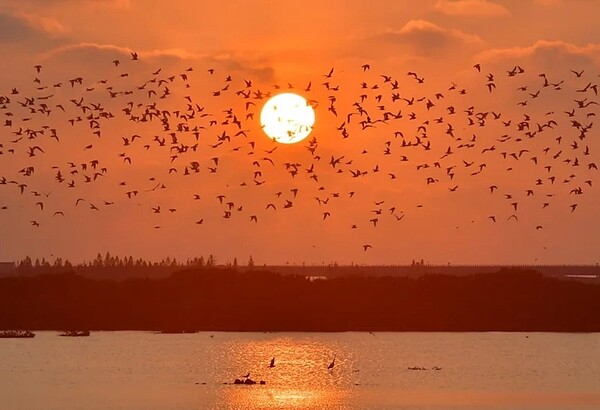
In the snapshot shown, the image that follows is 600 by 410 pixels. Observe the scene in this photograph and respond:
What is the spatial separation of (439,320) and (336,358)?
41.7m

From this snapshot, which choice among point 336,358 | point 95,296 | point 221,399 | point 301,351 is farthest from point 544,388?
point 95,296

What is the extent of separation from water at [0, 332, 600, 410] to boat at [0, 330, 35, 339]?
1.03 m

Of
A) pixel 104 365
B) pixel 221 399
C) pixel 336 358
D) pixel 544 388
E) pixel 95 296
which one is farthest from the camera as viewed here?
pixel 95 296

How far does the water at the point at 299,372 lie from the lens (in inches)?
3324

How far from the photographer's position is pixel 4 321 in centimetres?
15562

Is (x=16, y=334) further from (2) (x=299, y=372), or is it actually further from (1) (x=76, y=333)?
(2) (x=299, y=372)

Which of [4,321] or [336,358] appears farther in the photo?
[4,321]

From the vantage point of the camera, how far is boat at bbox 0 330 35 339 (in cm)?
14530

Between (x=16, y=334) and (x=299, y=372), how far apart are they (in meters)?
50.9

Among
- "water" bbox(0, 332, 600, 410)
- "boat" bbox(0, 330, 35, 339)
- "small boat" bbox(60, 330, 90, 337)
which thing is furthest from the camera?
"small boat" bbox(60, 330, 90, 337)

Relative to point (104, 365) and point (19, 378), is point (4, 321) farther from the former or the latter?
point (19, 378)

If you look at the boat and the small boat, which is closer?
the boat

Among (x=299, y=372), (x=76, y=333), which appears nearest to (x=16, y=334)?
(x=76, y=333)

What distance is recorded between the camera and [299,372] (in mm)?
108625
